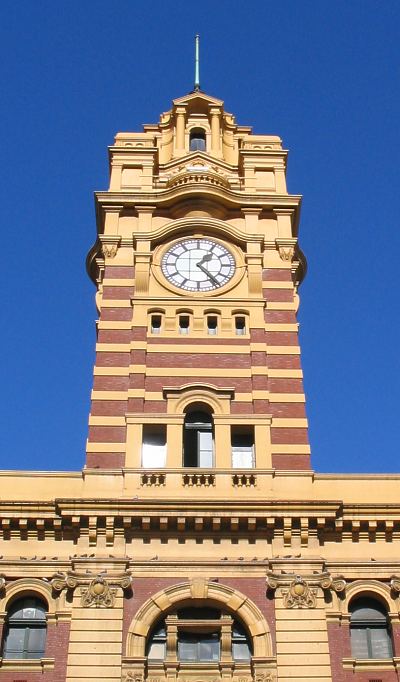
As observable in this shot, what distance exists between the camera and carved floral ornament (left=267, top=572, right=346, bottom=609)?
27.3 meters

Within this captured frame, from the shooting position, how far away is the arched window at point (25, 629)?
27.0 metres

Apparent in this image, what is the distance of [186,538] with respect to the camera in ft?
93.2

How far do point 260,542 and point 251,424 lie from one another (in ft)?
13.9

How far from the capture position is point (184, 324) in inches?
1368

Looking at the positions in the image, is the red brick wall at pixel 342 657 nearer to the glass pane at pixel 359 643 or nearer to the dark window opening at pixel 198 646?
the glass pane at pixel 359 643

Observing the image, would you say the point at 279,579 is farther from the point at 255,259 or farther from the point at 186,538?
the point at 255,259

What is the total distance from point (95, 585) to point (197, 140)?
22463 millimetres

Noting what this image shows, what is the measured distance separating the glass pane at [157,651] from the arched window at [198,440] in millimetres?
5870

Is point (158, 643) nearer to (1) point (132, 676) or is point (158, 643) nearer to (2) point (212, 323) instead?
(1) point (132, 676)

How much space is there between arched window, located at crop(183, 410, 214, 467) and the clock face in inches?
222

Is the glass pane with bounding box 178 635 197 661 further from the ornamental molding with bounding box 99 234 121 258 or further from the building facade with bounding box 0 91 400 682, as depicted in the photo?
the ornamental molding with bounding box 99 234 121 258

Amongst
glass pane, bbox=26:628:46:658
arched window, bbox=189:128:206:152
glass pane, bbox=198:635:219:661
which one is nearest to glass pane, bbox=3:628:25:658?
glass pane, bbox=26:628:46:658

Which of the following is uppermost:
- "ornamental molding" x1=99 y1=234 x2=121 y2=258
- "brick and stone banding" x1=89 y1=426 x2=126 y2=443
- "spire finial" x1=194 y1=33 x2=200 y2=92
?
"spire finial" x1=194 y1=33 x2=200 y2=92

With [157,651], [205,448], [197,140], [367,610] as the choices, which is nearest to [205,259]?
[205,448]
